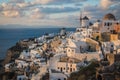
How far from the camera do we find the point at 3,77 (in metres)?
23.3

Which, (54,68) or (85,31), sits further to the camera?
(85,31)

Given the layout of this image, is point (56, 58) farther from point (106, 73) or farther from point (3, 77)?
point (106, 73)

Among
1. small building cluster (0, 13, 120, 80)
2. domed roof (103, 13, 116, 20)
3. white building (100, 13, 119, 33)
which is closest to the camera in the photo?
small building cluster (0, 13, 120, 80)

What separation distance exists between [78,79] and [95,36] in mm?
9359

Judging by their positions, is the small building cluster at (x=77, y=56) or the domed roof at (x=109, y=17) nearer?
the small building cluster at (x=77, y=56)

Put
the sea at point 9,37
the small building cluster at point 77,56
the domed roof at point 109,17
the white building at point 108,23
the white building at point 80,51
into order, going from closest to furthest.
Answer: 1. the small building cluster at point 77,56
2. the white building at point 80,51
3. the white building at point 108,23
4. the domed roof at point 109,17
5. the sea at point 9,37

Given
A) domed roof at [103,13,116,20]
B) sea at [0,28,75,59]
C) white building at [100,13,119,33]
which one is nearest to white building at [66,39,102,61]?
white building at [100,13,119,33]

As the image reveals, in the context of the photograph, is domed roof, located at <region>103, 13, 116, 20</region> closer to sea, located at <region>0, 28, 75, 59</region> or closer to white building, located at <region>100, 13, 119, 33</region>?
white building, located at <region>100, 13, 119, 33</region>

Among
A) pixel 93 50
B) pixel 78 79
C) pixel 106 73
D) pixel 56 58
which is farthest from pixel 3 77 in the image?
pixel 106 73

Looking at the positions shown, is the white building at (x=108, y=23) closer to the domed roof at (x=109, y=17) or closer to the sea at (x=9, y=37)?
the domed roof at (x=109, y=17)

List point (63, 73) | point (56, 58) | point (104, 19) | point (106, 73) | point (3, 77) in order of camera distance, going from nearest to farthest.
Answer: point (106, 73)
point (63, 73)
point (56, 58)
point (3, 77)
point (104, 19)

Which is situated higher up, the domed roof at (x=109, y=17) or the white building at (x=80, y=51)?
the domed roof at (x=109, y=17)

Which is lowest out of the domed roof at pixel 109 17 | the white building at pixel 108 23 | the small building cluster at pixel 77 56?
the small building cluster at pixel 77 56

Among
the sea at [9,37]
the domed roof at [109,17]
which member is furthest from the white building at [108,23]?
the sea at [9,37]
